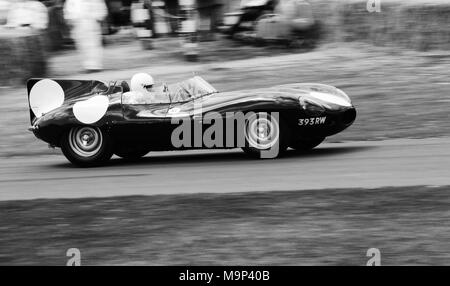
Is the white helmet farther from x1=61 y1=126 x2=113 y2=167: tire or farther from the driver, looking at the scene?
x1=61 y1=126 x2=113 y2=167: tire

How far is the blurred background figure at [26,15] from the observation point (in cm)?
1744

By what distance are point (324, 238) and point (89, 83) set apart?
16.2 ft

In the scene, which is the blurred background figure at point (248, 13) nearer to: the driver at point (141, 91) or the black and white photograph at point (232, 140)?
the black and white photograph at point (232, 140)

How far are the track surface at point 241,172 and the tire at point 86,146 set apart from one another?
0.15 m

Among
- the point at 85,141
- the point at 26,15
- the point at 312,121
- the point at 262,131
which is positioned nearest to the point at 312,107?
the point at 312,121

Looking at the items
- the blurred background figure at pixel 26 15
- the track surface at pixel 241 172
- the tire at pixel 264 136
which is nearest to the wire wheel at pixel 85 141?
the track surface at pixel 241 172

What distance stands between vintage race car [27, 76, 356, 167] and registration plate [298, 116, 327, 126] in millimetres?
11

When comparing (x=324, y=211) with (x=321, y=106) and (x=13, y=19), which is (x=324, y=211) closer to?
(x=321, y=106)

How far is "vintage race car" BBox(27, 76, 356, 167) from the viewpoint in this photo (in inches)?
387

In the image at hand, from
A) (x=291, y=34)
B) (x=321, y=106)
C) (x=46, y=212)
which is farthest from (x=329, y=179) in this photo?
(x=291, y=34)

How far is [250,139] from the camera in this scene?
32.7 ft

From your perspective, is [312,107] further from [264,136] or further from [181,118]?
[181,118]

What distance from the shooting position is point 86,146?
35.1 feet

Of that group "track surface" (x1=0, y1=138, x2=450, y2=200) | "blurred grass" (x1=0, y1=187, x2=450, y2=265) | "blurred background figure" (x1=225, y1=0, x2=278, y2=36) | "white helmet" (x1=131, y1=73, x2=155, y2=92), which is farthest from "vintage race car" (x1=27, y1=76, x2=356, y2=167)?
"blurred background figure" (x1=225, y1=0, x2=278, y2=36)
